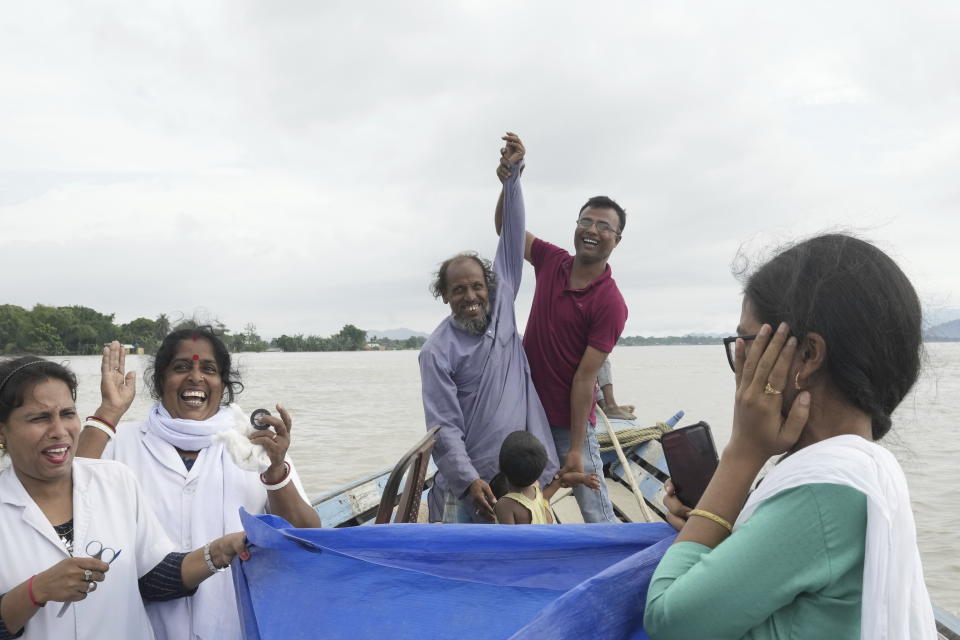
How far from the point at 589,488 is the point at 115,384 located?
96.3 inches

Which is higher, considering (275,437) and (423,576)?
(275,437)

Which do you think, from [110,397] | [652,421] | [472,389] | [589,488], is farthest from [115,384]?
[652,421]

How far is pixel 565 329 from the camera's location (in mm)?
3924

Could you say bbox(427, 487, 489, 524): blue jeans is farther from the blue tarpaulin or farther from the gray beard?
the blue tarpaulin

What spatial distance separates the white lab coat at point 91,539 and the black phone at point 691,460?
5.04ft

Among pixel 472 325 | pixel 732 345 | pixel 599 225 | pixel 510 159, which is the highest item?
pixel 510 159

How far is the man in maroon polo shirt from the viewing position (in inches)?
152

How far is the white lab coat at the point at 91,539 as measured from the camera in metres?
1.90

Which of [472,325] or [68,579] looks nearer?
[68,579]

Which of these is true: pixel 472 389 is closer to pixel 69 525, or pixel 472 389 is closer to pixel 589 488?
pixel 589 488

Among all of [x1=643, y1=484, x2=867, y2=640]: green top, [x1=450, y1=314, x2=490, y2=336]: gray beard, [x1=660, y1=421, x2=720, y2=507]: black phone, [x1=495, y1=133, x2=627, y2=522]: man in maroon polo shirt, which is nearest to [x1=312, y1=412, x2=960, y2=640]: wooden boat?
[x1=495, y1=133, x2=627, y2=522]: man in maroon polo shirt

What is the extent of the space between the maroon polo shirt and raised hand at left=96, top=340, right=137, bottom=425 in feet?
6.89

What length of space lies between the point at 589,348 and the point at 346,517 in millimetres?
2029

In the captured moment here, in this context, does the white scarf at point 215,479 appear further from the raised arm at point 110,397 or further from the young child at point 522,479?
the young child at point 522,479
